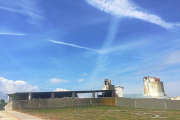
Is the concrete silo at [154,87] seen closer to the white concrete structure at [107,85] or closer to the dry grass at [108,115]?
the white concrete structure at [107,85]

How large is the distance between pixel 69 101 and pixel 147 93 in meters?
30.1

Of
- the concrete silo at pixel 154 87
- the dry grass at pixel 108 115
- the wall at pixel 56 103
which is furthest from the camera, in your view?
the concrete silo at pixel 154 87

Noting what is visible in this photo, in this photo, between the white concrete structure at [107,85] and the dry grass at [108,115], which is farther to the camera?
the white concrete structure at [107,85]

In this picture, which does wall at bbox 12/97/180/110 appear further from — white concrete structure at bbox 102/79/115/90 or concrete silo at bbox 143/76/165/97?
white concrete structure at bbox 102/79/115/90

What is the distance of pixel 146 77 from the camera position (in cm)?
5797

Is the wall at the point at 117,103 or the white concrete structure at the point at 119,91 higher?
the white concrete structure at the point at 119,91

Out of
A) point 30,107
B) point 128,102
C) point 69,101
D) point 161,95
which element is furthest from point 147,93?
point 30,107

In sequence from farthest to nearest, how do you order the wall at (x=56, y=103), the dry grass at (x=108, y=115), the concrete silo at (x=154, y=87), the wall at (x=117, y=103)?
the concrete silo at (x=154, y=87) → the wall at (x=56, y=103) → the wall at (x=117, y=103) → the dry grass at (x=108, y=115)

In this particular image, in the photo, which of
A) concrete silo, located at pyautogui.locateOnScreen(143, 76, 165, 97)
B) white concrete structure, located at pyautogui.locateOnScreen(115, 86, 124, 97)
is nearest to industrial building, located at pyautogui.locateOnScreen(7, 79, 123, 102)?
white concrete structure, located at pyautogui.locateOnScreen(115, 86, 124, 97)

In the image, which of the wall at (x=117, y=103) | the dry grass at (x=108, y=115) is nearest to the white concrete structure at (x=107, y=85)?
the wall at (x=117, y=103)

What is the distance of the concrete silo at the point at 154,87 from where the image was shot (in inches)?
2152

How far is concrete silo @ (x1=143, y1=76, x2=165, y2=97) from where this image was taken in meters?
54.7

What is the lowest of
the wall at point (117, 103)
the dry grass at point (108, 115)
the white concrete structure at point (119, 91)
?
the wall at point (117, 103)

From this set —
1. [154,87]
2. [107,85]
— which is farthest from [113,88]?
[154,87]
